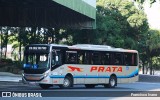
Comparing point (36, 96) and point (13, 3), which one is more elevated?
point (13, 3)

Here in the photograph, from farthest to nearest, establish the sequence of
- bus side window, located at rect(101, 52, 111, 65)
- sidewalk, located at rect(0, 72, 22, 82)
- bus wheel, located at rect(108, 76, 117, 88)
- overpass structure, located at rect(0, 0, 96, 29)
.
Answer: overpass structure, located at rect(0, 0, 96, 29) < sidewalk, located at rect(0, 72, 22, 82) < bus wheel, located at rect(108, 76, 117, 88) < bus side window, located at rect(101, 52, 111, 65)

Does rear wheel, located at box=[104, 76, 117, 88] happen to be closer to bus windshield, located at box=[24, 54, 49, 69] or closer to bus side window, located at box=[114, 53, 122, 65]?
bus side window, located at box=[114, 53, 122, 65]

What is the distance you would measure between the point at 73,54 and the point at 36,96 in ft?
33.1

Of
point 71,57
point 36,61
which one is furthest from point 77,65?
point 36,61

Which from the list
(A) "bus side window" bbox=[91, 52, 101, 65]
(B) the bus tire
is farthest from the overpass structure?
(B) the bus tire

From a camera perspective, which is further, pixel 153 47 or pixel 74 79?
pixel 153 47

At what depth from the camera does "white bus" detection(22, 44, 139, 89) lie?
84.4ft

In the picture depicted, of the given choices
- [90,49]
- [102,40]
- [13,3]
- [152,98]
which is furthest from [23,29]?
[152,98]

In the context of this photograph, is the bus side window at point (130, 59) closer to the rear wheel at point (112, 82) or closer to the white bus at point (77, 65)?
the white bus at point (77, 65)

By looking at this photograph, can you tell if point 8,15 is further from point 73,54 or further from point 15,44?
point 15,44

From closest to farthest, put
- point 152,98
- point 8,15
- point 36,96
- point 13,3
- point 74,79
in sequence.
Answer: point 36,96 < point 152,98 < point 74,79 < point 13,3 < point 8,15

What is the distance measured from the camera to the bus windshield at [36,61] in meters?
25.7

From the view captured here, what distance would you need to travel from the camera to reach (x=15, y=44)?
67938 mm

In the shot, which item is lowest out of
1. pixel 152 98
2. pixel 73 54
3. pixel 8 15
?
pixel 152 98
